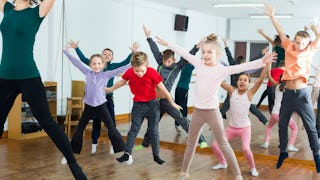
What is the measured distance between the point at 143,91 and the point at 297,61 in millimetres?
1476

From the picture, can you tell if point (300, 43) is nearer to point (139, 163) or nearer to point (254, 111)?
point (254, 111)

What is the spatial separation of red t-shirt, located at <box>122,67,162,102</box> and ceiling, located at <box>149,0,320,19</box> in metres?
2.63

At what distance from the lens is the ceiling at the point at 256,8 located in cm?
582

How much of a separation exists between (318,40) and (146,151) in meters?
2.50

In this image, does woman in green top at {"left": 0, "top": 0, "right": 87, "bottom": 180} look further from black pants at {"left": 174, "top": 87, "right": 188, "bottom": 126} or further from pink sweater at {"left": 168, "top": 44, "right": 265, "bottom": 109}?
black pants at {"left": 174, "top": 87, "right": 188, "bottom": 126}

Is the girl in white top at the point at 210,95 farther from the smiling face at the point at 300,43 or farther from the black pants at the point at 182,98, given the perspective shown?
the black pants at the point at 182,98

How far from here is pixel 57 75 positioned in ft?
21.8

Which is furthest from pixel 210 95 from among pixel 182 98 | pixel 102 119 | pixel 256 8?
pixel 256 8

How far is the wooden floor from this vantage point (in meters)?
4.04

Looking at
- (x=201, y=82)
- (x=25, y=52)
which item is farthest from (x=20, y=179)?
(x=201, y=82)

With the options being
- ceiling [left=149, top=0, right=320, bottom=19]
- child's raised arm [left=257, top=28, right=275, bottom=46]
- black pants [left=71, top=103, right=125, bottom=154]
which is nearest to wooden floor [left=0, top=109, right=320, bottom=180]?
black pants [left=71, top=103, right=125, bottom=154]

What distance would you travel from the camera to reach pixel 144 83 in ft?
13.3

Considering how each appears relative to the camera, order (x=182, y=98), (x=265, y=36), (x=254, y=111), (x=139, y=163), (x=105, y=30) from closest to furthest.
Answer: (x=139, y=163) → (x=254, y=111) → (x=265, y=36) → (x=182, y=98) → (x=105, y=30)

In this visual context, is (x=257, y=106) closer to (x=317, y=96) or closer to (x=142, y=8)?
(x=317, y=96)
